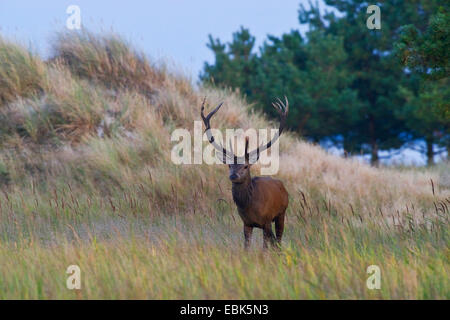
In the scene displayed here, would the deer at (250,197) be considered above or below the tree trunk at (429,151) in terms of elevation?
below

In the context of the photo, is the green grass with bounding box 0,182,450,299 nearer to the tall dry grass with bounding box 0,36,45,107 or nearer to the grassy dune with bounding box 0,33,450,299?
the grassy dune with bounding box 0,33,450,299

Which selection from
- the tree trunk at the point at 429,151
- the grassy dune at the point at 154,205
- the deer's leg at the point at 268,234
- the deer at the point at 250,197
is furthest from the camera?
the tree trunk at the point at 429,151

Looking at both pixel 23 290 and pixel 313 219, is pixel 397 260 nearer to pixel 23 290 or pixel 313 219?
pixel 313 219

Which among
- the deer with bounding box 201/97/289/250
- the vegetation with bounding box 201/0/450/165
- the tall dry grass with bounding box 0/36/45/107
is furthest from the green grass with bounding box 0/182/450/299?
the vegetation with bounding box 201/0/450/165

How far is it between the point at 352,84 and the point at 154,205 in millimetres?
17127

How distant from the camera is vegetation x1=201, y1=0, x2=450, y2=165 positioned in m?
22.8

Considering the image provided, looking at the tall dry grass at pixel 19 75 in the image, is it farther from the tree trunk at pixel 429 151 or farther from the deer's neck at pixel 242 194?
the tree trunk at pixel 429 151

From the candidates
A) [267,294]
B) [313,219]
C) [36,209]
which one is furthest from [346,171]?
[267,294]

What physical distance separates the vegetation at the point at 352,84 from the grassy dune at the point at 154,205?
8.06m

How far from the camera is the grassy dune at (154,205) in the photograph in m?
4.93

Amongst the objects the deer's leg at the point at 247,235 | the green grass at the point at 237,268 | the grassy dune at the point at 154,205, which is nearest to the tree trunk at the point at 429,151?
the grassy dune at the point at 154,205

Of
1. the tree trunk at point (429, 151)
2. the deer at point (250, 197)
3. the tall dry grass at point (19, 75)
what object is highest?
the tall dry grass at point (19, 75)

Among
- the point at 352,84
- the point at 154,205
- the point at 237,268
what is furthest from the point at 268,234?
the point at 352,84
